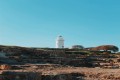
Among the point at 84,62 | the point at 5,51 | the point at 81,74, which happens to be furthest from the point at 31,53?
the point at 81,74

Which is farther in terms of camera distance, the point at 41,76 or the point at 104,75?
the point at 104,75

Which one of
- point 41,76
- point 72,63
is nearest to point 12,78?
point 41,76

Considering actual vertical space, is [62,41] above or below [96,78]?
above

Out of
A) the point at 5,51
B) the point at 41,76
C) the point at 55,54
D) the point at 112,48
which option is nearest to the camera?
the point at 41,76

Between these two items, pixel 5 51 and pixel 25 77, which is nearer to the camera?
pixel 25 77

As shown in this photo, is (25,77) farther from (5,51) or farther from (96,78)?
(5,51)

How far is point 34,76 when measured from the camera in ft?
43.1

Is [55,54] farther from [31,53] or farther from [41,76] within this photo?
[41,76]

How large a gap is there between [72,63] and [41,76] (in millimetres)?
21128

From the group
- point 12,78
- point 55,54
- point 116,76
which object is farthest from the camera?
point 55,54

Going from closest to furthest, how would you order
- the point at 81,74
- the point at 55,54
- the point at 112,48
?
1. the point at 81,74
2. the point at 55,54
3. the point at 112,48

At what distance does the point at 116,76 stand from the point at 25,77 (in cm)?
705

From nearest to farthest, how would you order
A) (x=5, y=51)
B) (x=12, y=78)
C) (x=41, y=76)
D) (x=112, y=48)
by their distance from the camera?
(x=12, y=78), (x=41, y=76), (x=5, y=51), (x=112, y=48)

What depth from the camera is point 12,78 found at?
Answer: 1252 centimetres
